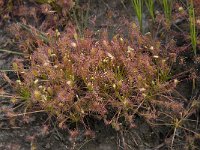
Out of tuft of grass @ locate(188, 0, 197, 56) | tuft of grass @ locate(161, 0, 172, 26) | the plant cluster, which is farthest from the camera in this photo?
tuft of grass @ locate(161, 0, 172, 26)

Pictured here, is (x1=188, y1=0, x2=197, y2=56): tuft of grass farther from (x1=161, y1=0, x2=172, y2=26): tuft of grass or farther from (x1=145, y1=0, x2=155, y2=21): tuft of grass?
(x1=145, y1=0, x2=155, y2=21): tuft of grass

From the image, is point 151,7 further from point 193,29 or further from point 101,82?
point 101,82

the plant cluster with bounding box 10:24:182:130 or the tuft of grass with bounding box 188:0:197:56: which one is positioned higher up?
the tuft of grass with bounding box 188:0:197:56

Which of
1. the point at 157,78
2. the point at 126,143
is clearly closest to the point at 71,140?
the point at 126,143

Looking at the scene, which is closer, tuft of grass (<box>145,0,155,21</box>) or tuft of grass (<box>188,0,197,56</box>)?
tuft of grass (<box>188,0,197,56</box>)

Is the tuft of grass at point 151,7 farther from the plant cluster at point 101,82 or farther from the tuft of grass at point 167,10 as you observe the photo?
Answer: the plant cluster at point 101,82

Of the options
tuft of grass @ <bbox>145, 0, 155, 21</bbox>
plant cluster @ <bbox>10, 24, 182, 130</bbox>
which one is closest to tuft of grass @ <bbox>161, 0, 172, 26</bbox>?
tuft of grass @ <bbox>145, 0, 155, 21</bbox>

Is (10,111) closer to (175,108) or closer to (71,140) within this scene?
(71,140)

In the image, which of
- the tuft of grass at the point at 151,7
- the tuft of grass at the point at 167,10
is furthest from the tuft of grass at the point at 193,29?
the tuft of grass at the point at 151,7
